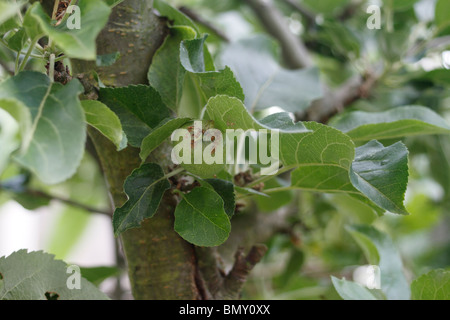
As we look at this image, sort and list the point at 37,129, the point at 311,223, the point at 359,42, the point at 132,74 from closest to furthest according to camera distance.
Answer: the point at 37,129
the point at 132,74
the point at 359,42
the point at 311,223

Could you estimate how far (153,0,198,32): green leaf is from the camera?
0.31 meters

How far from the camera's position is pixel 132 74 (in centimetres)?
30

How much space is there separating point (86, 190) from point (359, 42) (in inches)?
18.8

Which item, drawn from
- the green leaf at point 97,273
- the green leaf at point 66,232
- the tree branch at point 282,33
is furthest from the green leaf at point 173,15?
the green leaf at point 66,232

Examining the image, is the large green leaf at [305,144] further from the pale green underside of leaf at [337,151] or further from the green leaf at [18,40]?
the green leaf at [18,40]

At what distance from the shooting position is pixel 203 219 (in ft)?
0.86

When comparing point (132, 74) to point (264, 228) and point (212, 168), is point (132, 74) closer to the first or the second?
point (212, 168)

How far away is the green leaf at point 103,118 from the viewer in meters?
Answer: 0.22

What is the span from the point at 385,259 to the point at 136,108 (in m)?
0.24

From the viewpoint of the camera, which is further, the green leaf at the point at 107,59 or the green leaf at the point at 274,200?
the green leaf at the point at 274,200

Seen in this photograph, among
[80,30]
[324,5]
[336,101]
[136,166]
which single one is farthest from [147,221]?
[324,5]

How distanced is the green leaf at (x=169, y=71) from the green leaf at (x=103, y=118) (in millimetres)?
73

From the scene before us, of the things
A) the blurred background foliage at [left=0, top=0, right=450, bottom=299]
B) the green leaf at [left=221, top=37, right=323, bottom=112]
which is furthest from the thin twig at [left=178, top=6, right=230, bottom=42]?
the green leaf at [left=221, top=37, right=323, bottom=112]

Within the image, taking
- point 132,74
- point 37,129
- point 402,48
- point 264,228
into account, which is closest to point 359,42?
point 402,48
